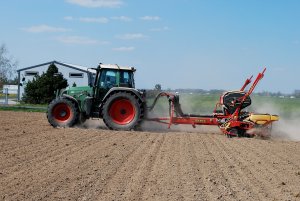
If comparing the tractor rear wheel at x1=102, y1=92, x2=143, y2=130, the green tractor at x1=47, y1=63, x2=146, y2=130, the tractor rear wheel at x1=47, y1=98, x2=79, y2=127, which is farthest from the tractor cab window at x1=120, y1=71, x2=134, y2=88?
the tractor rear wheel at x1=47, y1=98, x2=79, y2=127

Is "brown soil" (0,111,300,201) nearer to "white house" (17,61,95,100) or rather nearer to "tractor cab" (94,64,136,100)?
"tractor cab" (94,64,136,100)

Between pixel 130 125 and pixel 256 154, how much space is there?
5.36 m


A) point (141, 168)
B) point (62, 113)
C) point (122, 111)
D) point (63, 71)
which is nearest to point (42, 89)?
point (63, 71)

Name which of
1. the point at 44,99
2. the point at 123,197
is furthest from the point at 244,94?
the point at 44,99

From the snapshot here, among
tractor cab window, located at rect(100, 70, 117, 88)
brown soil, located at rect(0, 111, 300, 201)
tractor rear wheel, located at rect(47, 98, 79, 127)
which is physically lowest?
brown soil, located at rect(0, 111, 300, 201)

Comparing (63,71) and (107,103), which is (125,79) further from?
(63,71)

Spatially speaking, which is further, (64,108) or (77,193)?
(64,108)

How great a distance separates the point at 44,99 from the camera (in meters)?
37.0

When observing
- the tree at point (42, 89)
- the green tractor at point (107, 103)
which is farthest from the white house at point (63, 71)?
the green tractor at point (107, 103)

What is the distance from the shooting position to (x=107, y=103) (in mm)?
15258

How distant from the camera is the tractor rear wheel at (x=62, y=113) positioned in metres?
15.5

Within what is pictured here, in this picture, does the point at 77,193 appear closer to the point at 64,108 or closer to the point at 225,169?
the point at 225,169

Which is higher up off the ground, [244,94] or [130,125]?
[244,94]

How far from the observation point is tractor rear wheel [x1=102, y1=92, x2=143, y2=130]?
600 inches
